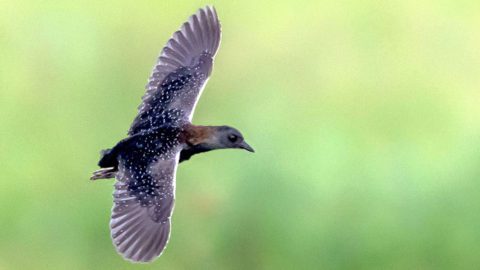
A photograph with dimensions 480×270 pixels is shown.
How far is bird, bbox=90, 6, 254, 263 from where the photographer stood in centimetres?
1148

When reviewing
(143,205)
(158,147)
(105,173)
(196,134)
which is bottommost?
(143,205)

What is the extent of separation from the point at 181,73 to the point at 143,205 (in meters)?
1.76

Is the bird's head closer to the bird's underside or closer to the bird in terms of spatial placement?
the bird

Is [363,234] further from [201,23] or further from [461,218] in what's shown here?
[201,23]

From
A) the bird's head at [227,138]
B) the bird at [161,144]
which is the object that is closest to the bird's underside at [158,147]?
the bird at [161,144]

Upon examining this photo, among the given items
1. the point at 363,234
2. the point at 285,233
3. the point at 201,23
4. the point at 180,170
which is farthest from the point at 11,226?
the point at 201,23

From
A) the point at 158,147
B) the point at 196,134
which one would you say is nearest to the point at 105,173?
the point at 158,147

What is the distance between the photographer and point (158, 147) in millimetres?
11812

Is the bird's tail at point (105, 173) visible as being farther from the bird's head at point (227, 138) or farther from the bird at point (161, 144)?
the bird's head at point (227, 138)

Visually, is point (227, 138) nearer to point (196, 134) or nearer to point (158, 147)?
point (196, 134)

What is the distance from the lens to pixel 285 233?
60.2 ft

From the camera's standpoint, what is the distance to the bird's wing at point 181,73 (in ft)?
40.9

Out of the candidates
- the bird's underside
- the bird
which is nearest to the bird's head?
the bird

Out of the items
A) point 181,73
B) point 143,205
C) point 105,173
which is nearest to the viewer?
point 143,205
